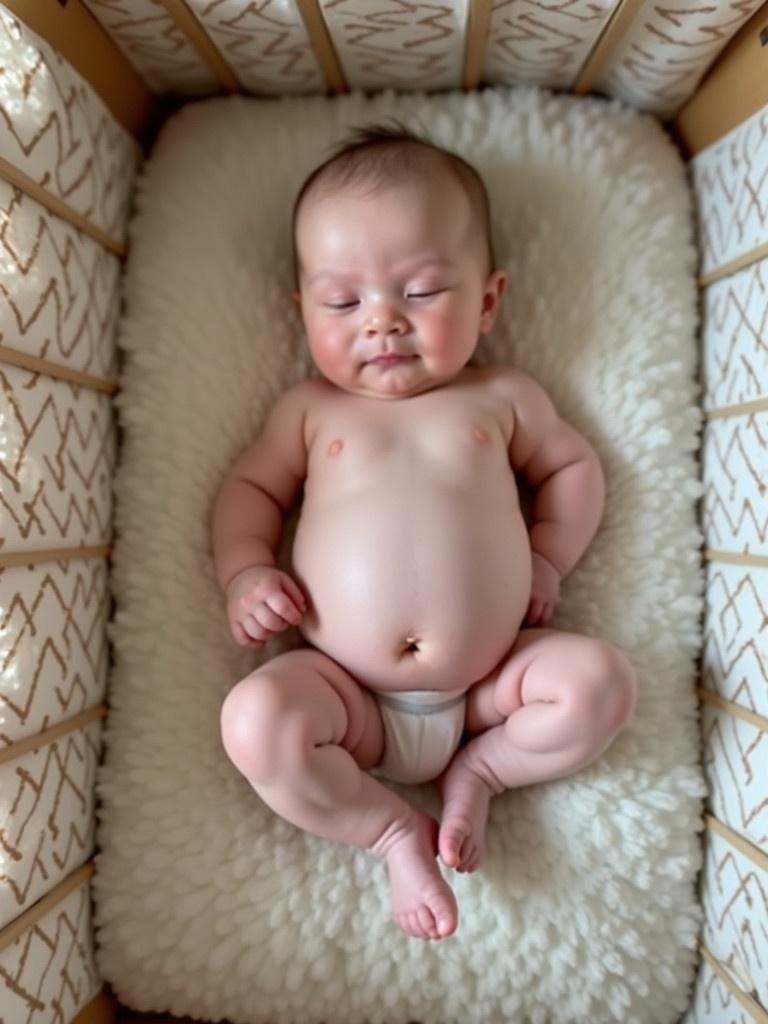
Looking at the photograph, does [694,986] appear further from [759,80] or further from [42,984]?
[759,80]

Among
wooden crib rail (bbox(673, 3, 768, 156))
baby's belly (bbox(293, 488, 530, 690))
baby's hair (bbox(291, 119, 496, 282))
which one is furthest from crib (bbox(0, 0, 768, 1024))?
baby's belly (bbox(293, 488, 530, 690))

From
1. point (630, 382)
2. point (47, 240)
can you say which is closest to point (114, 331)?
point (47, 240)

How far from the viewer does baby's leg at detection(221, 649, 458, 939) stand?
91 centimetres

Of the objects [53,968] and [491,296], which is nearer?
[53,968]

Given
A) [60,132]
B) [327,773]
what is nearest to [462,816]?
[327,773]

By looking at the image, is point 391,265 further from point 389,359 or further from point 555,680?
point 555,680

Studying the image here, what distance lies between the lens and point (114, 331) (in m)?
1.12

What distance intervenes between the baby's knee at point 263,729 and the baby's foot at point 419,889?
16 centimetres

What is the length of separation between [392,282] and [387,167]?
0.41ft

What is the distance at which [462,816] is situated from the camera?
0.98 meters

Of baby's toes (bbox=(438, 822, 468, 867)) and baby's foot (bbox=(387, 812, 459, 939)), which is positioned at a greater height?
baby's toes (bbox=(438, 822, 468, 867))

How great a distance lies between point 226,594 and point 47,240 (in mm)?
407

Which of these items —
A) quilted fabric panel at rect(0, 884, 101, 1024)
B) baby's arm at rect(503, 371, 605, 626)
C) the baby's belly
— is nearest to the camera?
quilted fabric panel at rect(0, 884, 101, 1024)

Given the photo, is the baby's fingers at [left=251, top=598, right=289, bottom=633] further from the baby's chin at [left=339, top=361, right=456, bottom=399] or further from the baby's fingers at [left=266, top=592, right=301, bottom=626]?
the baby's chin at [left=339, top=361, right=456, bottom=399]
